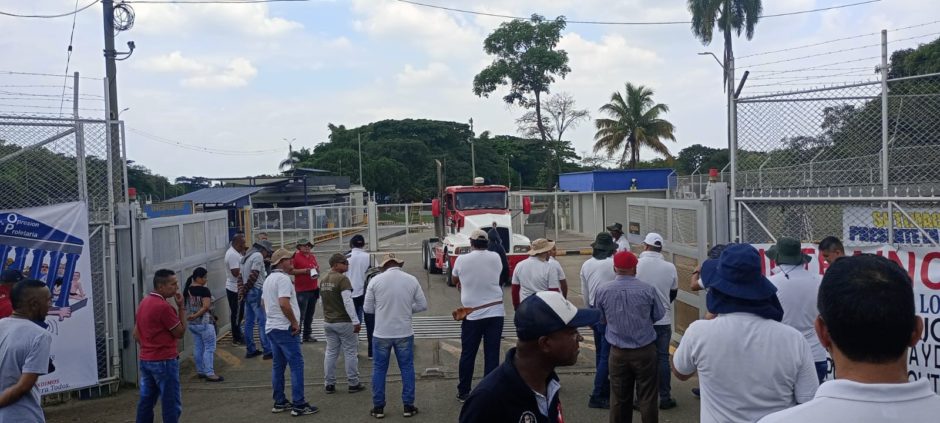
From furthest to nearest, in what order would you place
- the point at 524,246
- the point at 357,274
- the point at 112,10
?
the point at 524,246 → the point at 112,10 → the point at 357,274

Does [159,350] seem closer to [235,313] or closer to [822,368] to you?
[235,313]

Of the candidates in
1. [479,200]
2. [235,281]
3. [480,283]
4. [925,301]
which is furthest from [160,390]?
[479,200]

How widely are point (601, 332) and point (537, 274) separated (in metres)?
0.96

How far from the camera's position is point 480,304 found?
7734 mm

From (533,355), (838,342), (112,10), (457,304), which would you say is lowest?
(457,304)

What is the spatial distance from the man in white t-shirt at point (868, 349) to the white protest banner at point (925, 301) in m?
4.09

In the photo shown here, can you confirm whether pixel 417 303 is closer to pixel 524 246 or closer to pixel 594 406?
pixel 594 406

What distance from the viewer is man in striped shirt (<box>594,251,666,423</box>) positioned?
5.96m

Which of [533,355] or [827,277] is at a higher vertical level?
[827,277]

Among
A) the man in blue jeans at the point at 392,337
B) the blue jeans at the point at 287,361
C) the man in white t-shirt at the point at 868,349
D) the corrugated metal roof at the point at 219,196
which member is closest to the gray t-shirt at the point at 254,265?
the blue jeans at the point at 287,361

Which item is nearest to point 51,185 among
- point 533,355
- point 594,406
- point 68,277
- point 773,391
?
point 68,277

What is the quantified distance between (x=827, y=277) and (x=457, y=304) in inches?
539

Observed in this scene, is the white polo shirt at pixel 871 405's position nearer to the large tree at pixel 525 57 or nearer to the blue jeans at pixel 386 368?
the blue jeans at pixel 386 368

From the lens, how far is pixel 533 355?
283 cm
